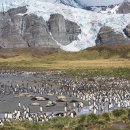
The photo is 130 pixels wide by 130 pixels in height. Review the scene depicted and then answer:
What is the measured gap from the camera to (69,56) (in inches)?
7820

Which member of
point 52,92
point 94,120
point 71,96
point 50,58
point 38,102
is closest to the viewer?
point 94,120

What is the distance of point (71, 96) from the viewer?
56.3 meters

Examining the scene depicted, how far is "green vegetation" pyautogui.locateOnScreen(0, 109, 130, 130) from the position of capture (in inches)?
1074

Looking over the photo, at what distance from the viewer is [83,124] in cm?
2847

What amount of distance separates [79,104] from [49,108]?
3150 millimetres

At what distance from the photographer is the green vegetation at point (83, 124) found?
89.5ft

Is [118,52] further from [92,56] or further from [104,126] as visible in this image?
[104,126]

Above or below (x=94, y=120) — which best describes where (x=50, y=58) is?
below

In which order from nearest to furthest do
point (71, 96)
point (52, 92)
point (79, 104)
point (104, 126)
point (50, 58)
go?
1. point (104, 126)
2. point (79, 104)
3. point (71, 96)
4. point (52, 92)
5. point (50, 58)

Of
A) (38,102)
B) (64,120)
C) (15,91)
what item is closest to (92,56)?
(15,91)

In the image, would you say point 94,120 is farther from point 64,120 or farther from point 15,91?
point 15,91

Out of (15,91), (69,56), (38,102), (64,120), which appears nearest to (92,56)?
(69,56)

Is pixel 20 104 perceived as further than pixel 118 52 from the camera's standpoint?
No

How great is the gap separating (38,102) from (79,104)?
6552 mm
